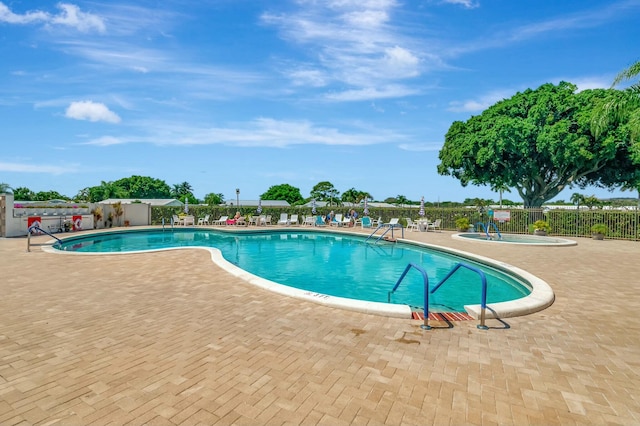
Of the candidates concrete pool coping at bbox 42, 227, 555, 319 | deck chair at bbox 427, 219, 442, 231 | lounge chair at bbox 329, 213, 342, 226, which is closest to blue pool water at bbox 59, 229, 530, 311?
concrete pool coping at bbox 42, 227, 555, 319

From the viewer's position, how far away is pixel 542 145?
23.5m

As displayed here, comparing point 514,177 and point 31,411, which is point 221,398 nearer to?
point 31,411

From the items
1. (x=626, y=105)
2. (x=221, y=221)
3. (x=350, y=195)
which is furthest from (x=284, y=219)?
(x=350, y=195)

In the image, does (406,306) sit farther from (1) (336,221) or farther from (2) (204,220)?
(2) (204,220)

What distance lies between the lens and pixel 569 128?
24.0 meters

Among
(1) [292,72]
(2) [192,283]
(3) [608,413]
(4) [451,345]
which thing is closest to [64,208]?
(1) [292,72]

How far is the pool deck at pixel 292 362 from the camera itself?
266 centimetres

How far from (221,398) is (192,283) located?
4676mm

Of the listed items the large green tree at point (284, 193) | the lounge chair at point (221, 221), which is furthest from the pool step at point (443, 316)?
the large green tree at point (284, 193)

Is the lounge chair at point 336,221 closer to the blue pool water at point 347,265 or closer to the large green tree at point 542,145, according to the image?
the blue pool water at point 347,265

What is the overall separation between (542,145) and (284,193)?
284 feet

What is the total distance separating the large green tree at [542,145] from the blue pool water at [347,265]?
1531 cm

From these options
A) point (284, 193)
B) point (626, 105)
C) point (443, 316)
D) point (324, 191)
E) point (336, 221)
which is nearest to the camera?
point (443, 316)

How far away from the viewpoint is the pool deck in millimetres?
2664
